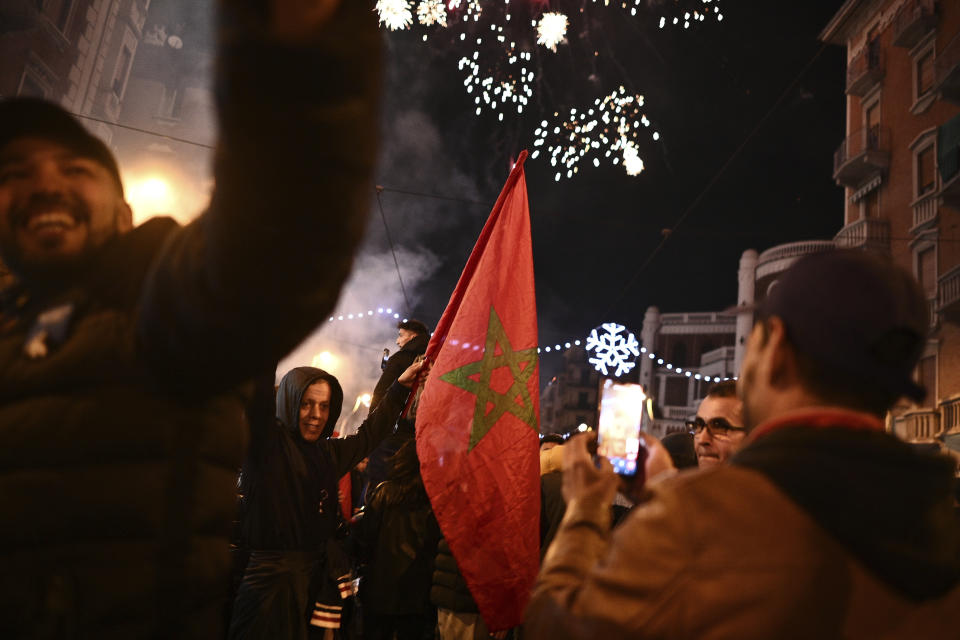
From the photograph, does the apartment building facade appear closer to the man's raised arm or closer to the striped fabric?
the striped fabric

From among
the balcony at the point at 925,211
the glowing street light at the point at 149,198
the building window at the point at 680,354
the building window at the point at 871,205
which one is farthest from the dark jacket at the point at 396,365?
the building window at the point at 680,354

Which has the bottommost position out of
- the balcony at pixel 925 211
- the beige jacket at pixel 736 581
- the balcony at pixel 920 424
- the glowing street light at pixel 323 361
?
the beige jacket at pixel 736 581

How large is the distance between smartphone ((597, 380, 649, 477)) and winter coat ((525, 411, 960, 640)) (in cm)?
71

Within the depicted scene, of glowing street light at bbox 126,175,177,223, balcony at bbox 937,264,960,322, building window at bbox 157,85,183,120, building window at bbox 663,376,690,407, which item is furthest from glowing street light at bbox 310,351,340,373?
building window at bbox 663,376,690,407

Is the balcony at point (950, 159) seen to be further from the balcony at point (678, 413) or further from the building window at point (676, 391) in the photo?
the building window at point (676, 391)

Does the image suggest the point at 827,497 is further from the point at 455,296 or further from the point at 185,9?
the point at 185,9

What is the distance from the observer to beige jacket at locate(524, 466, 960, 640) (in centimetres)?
143

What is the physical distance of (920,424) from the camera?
800 inches

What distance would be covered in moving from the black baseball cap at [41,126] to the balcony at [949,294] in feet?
73.0

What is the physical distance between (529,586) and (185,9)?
30726 mm

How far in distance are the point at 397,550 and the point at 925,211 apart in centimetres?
2304

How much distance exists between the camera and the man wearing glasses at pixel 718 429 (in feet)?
13.5

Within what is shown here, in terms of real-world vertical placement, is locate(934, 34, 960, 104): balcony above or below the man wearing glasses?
above

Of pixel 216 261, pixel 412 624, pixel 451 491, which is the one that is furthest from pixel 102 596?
pixel 412 624
